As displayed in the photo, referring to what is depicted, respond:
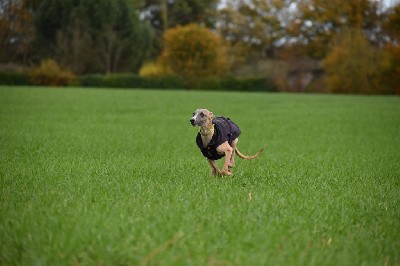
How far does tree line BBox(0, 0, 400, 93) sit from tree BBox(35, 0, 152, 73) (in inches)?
4.3

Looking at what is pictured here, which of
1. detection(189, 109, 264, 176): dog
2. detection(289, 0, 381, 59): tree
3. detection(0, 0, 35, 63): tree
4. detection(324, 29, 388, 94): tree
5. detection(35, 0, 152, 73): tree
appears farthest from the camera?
detection(289, 0, 381, 59): tree

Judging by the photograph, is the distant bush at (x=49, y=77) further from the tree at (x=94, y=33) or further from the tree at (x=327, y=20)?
the tree at (x=327, y=20)

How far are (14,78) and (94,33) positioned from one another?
1421 cm

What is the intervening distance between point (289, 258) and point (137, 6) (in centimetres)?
6944

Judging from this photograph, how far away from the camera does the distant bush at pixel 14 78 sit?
45125 mm

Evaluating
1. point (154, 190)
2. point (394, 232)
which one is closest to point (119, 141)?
point (154, 190)

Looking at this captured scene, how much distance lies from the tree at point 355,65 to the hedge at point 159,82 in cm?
697

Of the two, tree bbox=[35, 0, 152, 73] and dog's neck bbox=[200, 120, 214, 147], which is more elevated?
tree bbox=[35, 0, 152, 73]

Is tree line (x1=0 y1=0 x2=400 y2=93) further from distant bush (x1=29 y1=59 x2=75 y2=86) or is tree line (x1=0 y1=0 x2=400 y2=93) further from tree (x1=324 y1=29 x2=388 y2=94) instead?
distant bush (x1=29 y1=59 x2=75 y2=86)

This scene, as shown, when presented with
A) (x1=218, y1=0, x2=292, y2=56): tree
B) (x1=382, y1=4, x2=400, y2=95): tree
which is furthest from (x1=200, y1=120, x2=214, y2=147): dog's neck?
(x1=218, y1=0, x2=292, y2=56): tree

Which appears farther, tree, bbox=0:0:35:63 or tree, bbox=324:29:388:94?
tree, bbox=0:0:35:63

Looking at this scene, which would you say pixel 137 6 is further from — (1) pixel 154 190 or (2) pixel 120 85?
(1) pixel 154 190

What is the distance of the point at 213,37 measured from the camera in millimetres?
55312

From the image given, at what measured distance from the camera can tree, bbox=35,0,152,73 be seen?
55812 millimetres
